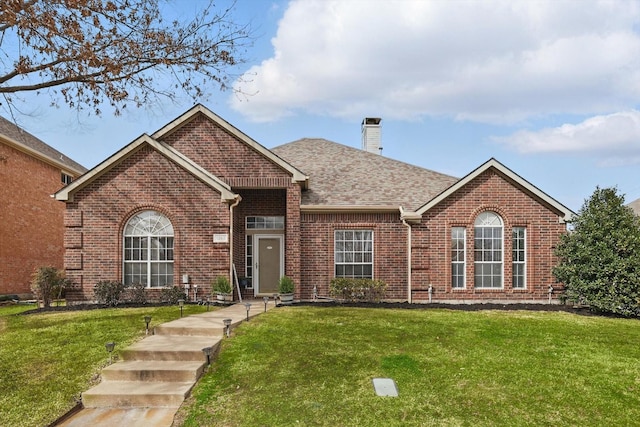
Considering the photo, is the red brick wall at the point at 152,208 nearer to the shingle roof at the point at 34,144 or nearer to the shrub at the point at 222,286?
the shrub at the point at 222,286

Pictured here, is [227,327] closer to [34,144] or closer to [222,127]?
[222,127]

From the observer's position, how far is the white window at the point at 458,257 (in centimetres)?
1428

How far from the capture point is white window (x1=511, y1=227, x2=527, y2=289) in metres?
14.3

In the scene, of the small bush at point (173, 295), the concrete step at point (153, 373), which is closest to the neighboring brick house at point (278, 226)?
the small bush at point (173, 295)

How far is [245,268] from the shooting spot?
51.6 feet

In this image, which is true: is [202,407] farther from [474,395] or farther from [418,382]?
[474,395]

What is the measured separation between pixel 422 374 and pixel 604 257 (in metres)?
8.43

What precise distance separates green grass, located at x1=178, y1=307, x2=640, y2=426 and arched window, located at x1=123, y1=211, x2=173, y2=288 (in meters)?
4.83

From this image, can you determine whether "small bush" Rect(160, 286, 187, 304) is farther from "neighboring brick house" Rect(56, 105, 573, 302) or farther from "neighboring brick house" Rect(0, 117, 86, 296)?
"neighboring brick house" Rect(0, 117, 86, 296)

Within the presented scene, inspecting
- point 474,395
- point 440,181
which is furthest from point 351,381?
point 440,181

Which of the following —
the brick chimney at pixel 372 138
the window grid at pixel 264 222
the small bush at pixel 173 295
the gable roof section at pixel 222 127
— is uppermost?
the brick chimney at pixel 372 138

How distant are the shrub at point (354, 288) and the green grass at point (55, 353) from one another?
4.44m

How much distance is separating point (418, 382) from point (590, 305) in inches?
343

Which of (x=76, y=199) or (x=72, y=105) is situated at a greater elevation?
(x=72, y=105)
